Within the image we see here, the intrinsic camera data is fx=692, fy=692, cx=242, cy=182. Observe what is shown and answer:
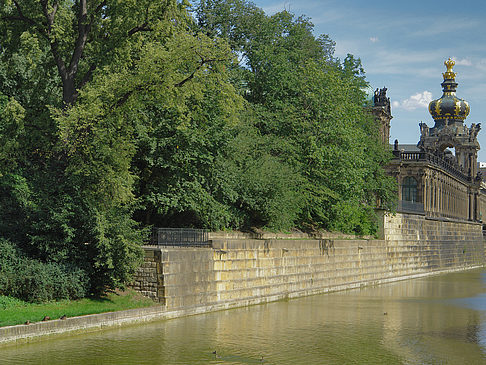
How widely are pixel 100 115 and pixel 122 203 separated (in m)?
4.28

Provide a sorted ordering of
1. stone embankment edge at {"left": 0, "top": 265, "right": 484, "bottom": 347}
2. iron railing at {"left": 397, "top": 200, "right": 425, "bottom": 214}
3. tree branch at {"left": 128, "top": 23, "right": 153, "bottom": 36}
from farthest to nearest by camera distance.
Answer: iron railing at {"left": 397, "top": 200, "right": 425, "bottom": 214}
tree branch at {"left": 128, "top": 23, "right": 153, "bottom": 36}
stone embankment edge at {"left": 0, "top": 265, "right": 484, "bottom": 347}

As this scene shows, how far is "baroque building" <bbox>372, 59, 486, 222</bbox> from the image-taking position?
79.9m

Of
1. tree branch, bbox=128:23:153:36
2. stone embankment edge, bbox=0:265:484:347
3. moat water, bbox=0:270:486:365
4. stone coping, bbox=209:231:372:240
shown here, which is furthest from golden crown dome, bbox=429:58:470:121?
tree branch, bbox=128:23:153:36

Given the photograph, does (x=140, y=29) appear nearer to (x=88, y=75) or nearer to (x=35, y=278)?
(x=88, y=75)

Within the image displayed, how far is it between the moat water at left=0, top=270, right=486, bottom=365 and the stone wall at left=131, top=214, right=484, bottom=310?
1176mm

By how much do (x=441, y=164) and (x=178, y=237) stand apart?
64.3 metres

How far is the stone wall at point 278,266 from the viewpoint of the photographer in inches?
1129

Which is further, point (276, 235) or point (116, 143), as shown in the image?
point (276, 235)

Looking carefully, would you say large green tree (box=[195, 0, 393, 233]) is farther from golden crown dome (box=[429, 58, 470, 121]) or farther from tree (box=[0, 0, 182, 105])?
golden crown dome (box=[429, 58, 470, 121])

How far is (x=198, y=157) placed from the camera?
33.2 metres

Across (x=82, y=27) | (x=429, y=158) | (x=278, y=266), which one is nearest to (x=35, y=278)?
(x=82, y=27)

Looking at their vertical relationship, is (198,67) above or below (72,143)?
above

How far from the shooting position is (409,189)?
3169 inches

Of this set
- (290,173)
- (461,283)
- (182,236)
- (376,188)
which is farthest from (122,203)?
(461,283)
